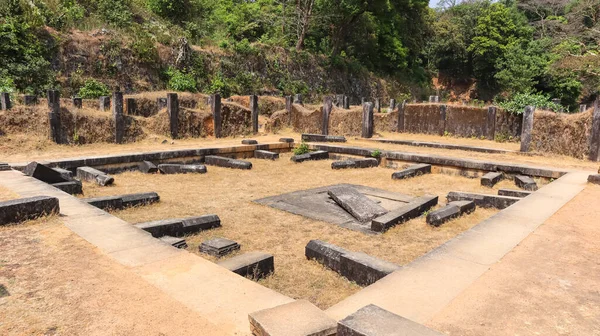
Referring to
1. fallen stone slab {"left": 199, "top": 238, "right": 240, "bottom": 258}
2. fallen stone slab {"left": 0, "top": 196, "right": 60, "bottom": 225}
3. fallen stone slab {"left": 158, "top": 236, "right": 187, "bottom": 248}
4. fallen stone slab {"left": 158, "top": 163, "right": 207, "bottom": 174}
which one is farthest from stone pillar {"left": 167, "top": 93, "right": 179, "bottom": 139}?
fallen stone slab {"left": 199, "top": 238, "right": 240, "bottom": 258}

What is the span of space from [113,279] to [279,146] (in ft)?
38.6

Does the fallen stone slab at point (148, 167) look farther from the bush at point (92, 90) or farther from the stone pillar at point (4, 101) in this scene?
the bush at point (92, 90)

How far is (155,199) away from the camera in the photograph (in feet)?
24.1

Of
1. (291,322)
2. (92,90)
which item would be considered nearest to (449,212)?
(291,322)

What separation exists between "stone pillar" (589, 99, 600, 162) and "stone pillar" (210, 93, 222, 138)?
1287 cm

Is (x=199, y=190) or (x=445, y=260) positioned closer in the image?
(x=445, y=260)

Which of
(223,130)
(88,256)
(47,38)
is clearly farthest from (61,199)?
(47,38)

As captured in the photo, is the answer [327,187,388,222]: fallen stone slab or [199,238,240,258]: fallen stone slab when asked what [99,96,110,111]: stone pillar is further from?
[199,238,240,258]: fallen stone slab

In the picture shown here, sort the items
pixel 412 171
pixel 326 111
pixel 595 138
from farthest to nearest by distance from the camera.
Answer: pixel 326 111, pixel 595 138, pixel 412 171

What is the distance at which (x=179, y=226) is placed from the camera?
18.0ft

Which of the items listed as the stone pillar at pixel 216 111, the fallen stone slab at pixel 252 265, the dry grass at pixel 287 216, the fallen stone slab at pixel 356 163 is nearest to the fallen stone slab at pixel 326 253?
the dry grass at pixel 287 216

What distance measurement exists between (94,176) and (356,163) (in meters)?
6.96

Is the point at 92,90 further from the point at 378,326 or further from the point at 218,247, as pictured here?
the point at 378,326

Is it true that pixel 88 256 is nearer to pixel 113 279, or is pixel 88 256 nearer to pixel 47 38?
pixel 113 279
